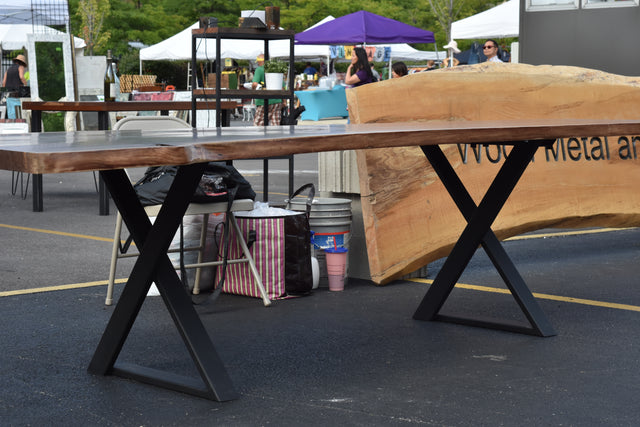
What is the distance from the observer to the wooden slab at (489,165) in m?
5.81

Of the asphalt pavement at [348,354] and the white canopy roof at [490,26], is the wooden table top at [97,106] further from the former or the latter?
the white canopy roof at [490,26]

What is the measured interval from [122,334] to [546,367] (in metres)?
1.82

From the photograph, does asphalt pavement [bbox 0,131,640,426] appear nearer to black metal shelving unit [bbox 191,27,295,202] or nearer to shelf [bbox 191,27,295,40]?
black metal shelving unit [bbox 191,27,295,202]

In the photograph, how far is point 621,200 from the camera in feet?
22.0

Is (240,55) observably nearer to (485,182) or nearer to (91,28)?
(91,28)

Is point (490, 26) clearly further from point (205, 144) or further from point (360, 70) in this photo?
point (205, 144)

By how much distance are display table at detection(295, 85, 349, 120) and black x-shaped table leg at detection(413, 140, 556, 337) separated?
706cm

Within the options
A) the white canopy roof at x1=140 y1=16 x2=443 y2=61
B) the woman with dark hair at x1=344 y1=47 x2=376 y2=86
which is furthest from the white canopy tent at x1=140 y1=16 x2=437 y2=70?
the woman with dark hair at x1=344 y1=47 x2=376 y2=86

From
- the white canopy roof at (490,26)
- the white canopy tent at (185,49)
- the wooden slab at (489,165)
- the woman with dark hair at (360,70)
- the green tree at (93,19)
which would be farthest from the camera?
the green tree at (93,19)

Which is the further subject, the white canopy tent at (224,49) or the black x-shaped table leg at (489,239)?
the white canopy tent at (224,49)

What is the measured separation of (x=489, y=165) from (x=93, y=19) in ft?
128

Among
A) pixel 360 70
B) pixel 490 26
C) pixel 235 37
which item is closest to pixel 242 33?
pixel 235 37

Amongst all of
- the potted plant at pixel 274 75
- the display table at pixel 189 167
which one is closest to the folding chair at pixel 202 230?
the display table at pixel 189 167

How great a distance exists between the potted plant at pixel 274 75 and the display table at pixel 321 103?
3206 millimetres
